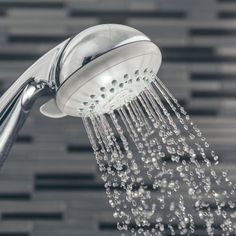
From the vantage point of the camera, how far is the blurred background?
184 centimetres

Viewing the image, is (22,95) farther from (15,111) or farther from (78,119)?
(78,119)

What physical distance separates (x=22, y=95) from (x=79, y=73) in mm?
38

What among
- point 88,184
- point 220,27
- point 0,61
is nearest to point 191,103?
point 220,27

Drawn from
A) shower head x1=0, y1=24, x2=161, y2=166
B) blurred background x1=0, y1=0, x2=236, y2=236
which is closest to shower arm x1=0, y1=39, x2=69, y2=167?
shower head x1=0, y1=24, x2=161, y2=166

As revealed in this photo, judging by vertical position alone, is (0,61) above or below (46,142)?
above

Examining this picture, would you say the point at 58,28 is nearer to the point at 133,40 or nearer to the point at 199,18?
the point at 199,18

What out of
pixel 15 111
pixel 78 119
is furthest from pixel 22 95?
pixel 78 119

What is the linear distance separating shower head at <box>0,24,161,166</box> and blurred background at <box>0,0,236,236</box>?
1397 mm

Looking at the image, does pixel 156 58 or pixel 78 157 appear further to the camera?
pixel 78 157

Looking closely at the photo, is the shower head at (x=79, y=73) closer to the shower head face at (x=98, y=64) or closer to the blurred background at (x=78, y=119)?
the shower head face at (x=98, y=64)

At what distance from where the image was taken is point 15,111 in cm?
42

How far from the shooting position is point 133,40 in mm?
441

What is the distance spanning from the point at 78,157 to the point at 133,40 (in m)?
1.43

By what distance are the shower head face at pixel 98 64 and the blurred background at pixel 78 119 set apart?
1.39m
